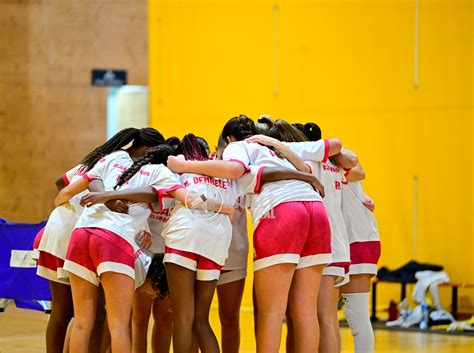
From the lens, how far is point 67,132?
11312 millimetres

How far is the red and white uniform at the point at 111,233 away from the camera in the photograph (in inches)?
178

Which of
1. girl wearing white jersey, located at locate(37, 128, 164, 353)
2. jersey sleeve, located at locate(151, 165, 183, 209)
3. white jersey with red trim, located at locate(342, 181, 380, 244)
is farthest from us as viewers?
white jersey with red trim, located at locate(342, 181, 380, 244)

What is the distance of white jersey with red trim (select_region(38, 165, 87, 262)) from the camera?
501 cm

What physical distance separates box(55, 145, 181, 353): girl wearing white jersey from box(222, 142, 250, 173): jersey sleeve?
31 centimetres

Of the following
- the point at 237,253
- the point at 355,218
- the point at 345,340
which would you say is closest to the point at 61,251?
the point at 237,253

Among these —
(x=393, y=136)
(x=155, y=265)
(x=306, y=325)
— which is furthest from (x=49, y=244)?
(x=393, y=136)

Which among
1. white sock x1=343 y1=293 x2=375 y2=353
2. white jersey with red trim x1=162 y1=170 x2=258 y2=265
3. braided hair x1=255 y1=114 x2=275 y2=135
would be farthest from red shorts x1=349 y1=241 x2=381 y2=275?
white jersey with red trim x1=162 y1=170 x2=258 y2=265

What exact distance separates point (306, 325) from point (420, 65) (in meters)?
5.15

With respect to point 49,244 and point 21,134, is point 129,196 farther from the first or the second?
point 21,134

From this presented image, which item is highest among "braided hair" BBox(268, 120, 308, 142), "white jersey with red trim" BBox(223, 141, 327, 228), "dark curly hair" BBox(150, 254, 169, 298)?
"braided hair" BBox(268, 120, 308, 142)

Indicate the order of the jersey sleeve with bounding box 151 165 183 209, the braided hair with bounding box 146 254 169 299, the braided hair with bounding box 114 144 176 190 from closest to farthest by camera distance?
the jersey sleeve with bounding box 151 165 183 209
the braided hair with bounding box 114 144 176 190
the braided hair with bounding box 146 254 169 299

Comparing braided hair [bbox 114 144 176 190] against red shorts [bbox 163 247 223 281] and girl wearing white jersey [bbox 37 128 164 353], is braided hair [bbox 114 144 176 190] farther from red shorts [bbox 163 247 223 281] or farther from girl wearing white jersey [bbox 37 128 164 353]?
red shorts [bbox 163 247 223 281]

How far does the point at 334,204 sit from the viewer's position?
5.13 metres

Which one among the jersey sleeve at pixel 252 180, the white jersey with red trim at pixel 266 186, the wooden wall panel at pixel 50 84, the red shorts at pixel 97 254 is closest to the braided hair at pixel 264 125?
the white jersey with red trim at pixel 266 186
